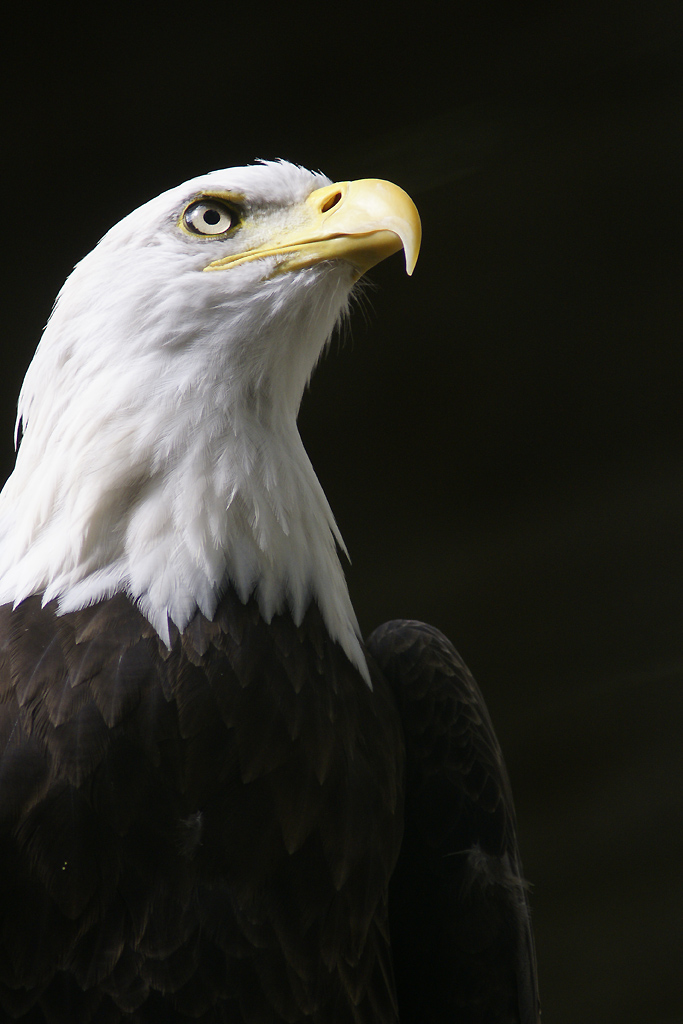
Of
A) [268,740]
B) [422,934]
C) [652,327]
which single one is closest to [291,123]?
[652,327]

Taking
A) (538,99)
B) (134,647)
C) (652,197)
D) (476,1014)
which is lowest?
(476,1014)

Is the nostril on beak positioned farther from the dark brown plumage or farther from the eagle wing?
the eagle wing

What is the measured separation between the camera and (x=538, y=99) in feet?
6.97

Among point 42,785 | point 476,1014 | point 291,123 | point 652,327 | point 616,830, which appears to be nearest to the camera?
point 42,785

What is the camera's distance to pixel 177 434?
3.61 feet

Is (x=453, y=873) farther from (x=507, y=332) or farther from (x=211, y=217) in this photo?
(x=507, y=332)

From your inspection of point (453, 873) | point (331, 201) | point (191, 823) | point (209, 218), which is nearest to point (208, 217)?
point (209, 218)

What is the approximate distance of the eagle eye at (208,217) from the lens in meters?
1.18

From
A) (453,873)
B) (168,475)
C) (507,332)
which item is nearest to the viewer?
(168,475)

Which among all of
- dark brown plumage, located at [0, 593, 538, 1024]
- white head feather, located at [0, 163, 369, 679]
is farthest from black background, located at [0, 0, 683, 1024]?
dark brown plumage, located at [0, 593, 538, 1024]

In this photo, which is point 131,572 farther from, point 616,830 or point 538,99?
point 616,830

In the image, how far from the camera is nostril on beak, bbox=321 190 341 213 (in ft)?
3.86

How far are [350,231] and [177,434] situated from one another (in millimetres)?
347

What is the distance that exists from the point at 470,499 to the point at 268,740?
143 centimetres
